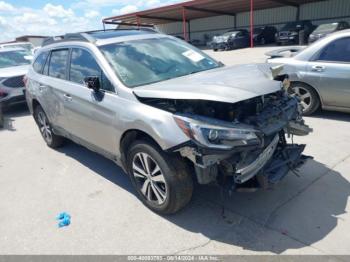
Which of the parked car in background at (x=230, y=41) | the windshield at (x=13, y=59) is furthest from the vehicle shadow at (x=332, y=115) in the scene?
the parked car in background at (x=230, y=41)

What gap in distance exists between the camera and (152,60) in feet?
12.6

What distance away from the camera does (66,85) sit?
4.33 metres

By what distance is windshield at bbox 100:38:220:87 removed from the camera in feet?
11.7

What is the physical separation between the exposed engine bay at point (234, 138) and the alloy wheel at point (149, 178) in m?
0.45

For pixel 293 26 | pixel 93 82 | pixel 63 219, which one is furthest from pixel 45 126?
pixel 293 26

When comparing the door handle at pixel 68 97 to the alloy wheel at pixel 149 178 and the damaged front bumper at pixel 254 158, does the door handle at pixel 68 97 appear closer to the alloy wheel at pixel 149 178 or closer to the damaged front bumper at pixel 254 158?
the alloy wheel at pixel 149 178

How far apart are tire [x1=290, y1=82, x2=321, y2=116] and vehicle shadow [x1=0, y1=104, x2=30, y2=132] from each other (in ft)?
21.1

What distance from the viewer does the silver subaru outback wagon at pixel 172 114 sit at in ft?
8.91

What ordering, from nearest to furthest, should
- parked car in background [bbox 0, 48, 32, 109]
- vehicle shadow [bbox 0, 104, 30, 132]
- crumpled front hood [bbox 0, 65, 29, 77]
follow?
vehicle shadow [bbox 0, 104, 30, 132] < parked car in background [bbox 0, 48, 32, 109] < crumpled front hood [bbox 0, 65, 29, 77]

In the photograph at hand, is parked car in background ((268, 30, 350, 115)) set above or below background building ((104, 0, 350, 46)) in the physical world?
below

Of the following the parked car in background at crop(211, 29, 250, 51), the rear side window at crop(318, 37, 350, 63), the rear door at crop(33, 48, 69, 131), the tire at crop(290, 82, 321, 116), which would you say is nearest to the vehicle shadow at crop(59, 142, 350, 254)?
the rear door at crop(33, 48, 69, 131)

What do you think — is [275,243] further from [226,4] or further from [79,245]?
[226,4]

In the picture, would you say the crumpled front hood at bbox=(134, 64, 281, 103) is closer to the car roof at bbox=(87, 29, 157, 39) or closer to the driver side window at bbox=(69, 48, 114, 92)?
the driver side window at bbox=(69, 48, 114, 92)

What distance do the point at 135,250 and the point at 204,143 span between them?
3.85 ft
